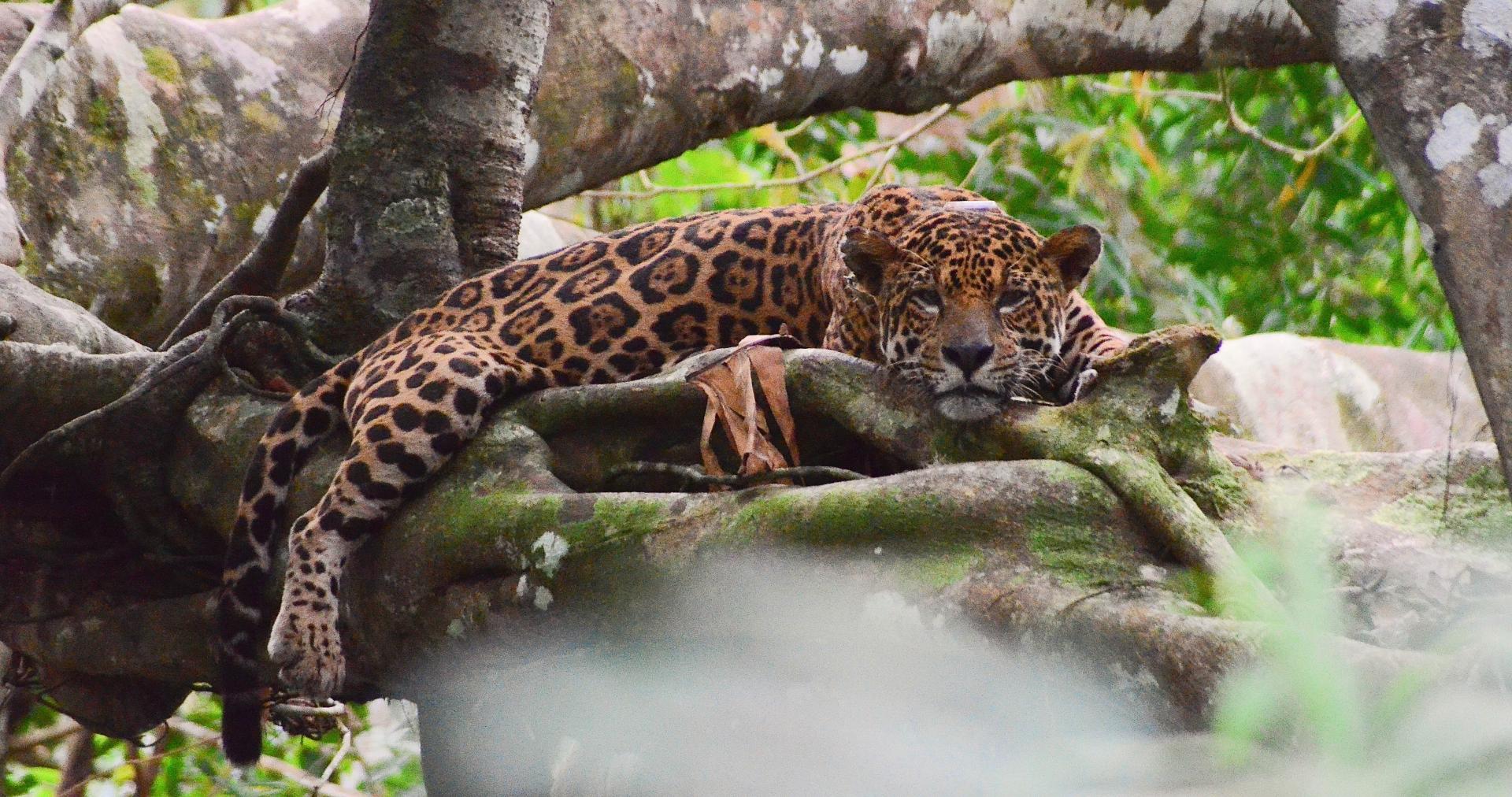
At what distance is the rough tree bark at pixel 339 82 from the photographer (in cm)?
668

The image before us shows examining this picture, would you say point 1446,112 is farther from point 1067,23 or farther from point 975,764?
point 1067,23

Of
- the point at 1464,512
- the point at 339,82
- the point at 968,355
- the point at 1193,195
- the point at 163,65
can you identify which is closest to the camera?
the point at 1464,512

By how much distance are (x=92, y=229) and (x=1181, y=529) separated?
5.00 m

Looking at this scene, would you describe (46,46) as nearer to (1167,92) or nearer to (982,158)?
(982,158)

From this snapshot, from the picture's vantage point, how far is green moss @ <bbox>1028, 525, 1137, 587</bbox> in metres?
3.41

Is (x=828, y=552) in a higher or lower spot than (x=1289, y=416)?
higher

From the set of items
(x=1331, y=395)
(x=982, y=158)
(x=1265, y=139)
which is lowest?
(x=1331, y=395)

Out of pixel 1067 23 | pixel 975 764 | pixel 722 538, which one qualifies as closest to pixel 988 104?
pixel 1067 23

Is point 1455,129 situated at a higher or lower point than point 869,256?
higher

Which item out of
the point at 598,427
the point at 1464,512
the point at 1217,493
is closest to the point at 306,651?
the point at 598,427

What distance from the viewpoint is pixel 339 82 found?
7520mm

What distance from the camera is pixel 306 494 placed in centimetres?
481

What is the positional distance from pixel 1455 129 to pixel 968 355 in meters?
1.59

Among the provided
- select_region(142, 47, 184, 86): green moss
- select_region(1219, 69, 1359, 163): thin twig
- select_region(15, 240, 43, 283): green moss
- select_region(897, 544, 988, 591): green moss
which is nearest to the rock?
select_region(1219, 69, 1359, 163): thin twig
